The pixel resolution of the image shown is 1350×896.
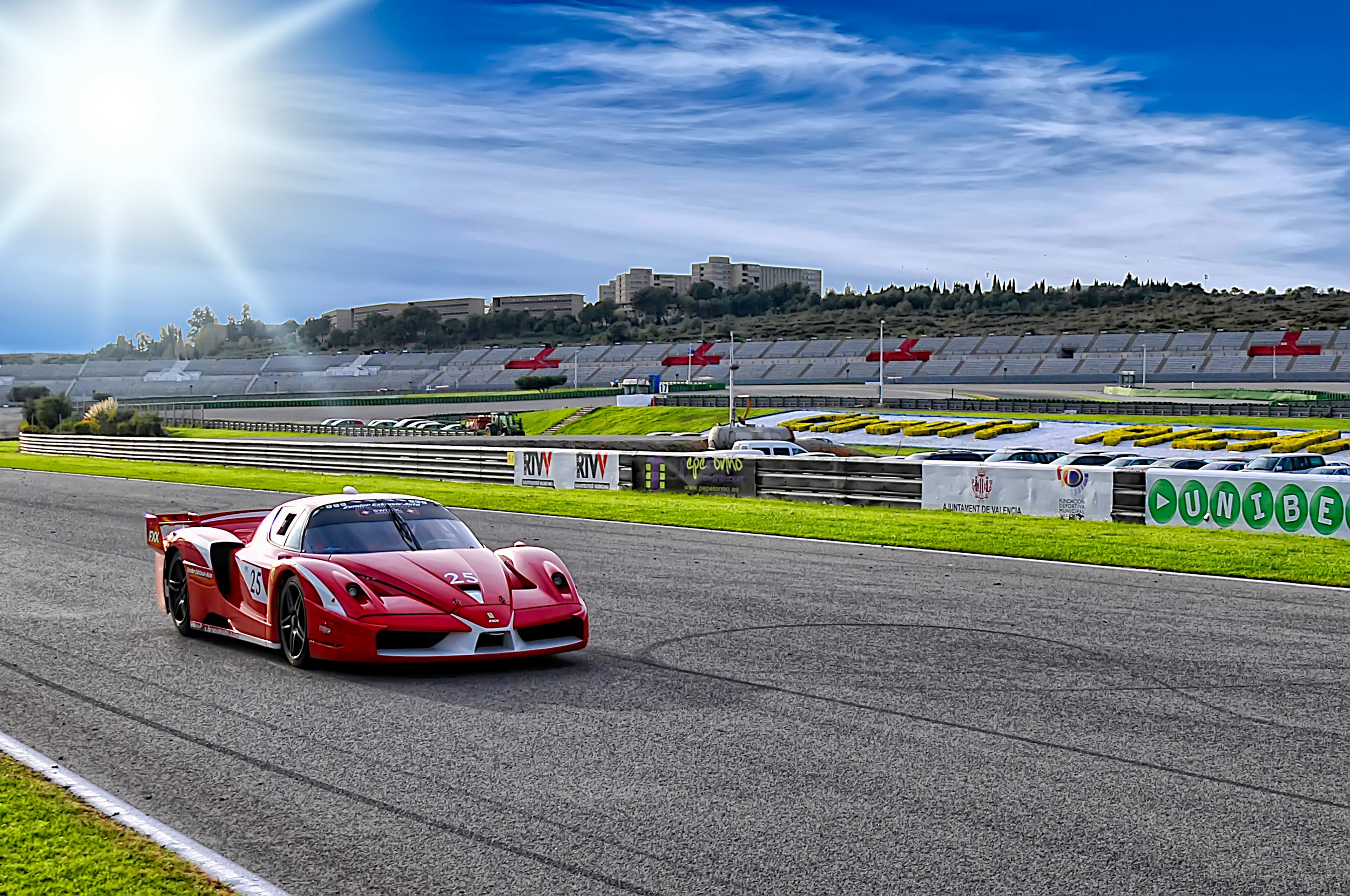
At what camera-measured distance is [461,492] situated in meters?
27.7

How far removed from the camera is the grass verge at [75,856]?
4.79 meters

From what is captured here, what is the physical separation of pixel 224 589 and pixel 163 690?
1.65m

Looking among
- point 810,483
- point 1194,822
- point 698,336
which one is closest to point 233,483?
point 810,483

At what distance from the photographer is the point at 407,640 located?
8.47 metres

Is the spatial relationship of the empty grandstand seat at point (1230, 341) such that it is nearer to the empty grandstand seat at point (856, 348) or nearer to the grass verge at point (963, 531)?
the empty grandstand seat at point (856, 348)

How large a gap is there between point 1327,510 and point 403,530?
12.5 meters

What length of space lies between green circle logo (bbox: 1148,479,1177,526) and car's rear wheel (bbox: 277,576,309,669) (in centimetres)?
1308

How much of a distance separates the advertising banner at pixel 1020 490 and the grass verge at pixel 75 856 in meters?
15.9

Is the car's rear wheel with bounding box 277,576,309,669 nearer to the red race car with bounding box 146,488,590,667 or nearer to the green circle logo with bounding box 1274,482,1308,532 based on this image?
the red race car with bounding box 146,488,590,667

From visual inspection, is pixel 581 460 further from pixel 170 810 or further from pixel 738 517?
pixel 170 810

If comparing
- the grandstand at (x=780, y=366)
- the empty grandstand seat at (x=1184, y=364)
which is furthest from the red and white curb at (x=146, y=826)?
the empty grandstand seat at (x=1184, y=364)

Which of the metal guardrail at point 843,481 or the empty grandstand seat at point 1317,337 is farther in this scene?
the empty grandstand seat at point 1317,337

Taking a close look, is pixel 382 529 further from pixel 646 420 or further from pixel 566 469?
pixel 646 420

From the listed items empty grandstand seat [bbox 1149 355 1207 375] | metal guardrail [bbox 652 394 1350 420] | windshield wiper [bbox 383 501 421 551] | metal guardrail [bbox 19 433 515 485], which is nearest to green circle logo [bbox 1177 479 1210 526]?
windshield wiper [bbox 383 501 421 551]
